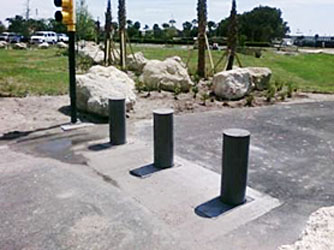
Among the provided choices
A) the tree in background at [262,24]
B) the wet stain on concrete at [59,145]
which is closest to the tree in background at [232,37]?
the wet stain on concrete at [59,145]

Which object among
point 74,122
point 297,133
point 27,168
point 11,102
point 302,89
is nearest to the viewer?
point 27,168

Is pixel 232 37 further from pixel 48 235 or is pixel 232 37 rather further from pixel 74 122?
pixel 48 235

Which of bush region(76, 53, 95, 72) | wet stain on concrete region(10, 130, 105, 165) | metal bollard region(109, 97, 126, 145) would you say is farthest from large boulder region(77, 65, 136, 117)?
bush region(76, 53, 95, 72)

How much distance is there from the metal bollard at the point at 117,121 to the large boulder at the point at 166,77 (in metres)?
5.01

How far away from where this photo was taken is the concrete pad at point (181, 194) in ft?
12.5

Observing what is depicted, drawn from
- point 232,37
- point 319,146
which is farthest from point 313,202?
point 232,37

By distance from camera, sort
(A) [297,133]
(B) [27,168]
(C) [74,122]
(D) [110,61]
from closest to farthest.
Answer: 1. (B) [27,168]
2. (A) [297,133]
3. (C) [74,122]
4. (D) [110,61]

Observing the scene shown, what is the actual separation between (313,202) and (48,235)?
3.00 meters

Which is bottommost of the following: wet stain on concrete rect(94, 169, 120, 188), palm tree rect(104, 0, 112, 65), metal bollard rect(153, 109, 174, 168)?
wet stain on concrete rect(94, 169, 120, 188)

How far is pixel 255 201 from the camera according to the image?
439 cm

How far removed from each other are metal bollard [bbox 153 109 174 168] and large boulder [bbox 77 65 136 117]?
3.17 meters

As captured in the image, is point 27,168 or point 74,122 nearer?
point 27,168

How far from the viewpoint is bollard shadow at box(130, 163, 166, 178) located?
5184 mm

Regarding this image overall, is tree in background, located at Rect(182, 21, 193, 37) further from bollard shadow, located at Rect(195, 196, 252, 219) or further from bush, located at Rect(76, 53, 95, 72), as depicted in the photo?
bollard shadow, located at Rect(195, 196, 252, 219)
